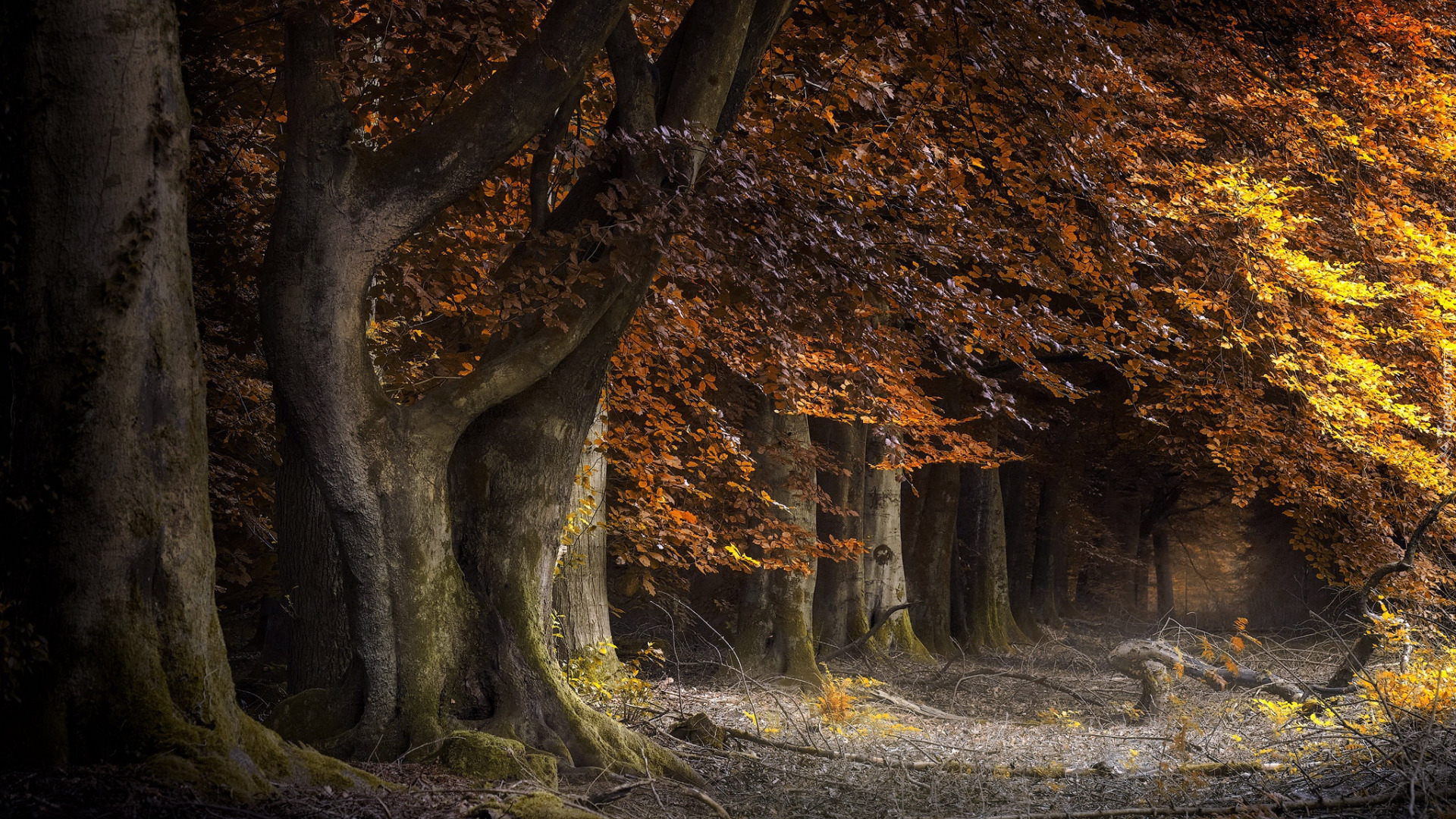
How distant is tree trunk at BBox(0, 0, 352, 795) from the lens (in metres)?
3.53

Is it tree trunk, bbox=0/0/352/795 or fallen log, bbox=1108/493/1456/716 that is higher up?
tree trunk, bbox=0/0/352/795

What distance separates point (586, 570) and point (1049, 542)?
595 inches

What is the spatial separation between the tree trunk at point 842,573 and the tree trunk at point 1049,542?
853 centimetres

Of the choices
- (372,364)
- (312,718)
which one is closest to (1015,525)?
(312,718)

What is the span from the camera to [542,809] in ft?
14.0

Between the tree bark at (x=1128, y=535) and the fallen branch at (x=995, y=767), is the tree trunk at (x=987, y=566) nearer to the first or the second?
the tree bark at (x=1128, y=535)

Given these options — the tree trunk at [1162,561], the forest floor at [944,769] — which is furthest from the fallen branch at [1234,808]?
the tree trunk at [1162,561]

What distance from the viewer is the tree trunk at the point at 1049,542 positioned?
21500 millimetres

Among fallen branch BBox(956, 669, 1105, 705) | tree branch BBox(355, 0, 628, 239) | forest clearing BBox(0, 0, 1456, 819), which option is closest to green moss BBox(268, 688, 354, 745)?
forest clearing BBox(0, 0, 1456, 819)

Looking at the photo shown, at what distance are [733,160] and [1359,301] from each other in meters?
8.29

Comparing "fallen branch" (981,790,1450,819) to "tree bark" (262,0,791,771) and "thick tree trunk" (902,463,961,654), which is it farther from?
"thick tree trunk" (902,463,961,654)

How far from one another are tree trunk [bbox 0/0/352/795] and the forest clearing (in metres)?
0.01

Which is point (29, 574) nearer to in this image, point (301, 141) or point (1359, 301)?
point (301, 141)

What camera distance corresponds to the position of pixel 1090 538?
31266 mm
